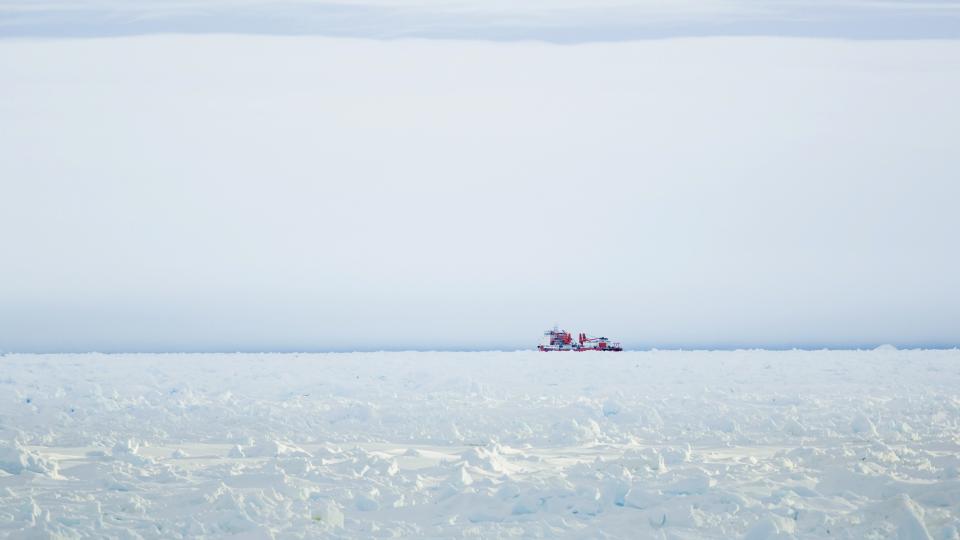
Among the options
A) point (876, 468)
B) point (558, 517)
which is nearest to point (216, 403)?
point (558, 517)

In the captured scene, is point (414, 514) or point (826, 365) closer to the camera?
point (414, 514)

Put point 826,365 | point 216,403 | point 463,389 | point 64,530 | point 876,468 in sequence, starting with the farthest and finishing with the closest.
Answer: point 826,365
point 463,389
point 216,403
point 876,468
point 64,530

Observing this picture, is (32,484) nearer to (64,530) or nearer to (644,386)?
(64,530)

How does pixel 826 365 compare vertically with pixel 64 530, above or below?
above

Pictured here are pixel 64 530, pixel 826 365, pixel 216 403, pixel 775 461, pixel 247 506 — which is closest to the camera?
pixel 64 530

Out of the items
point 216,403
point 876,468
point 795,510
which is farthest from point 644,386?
point 795,510

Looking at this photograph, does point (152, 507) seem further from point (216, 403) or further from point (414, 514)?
point (216, 403)
